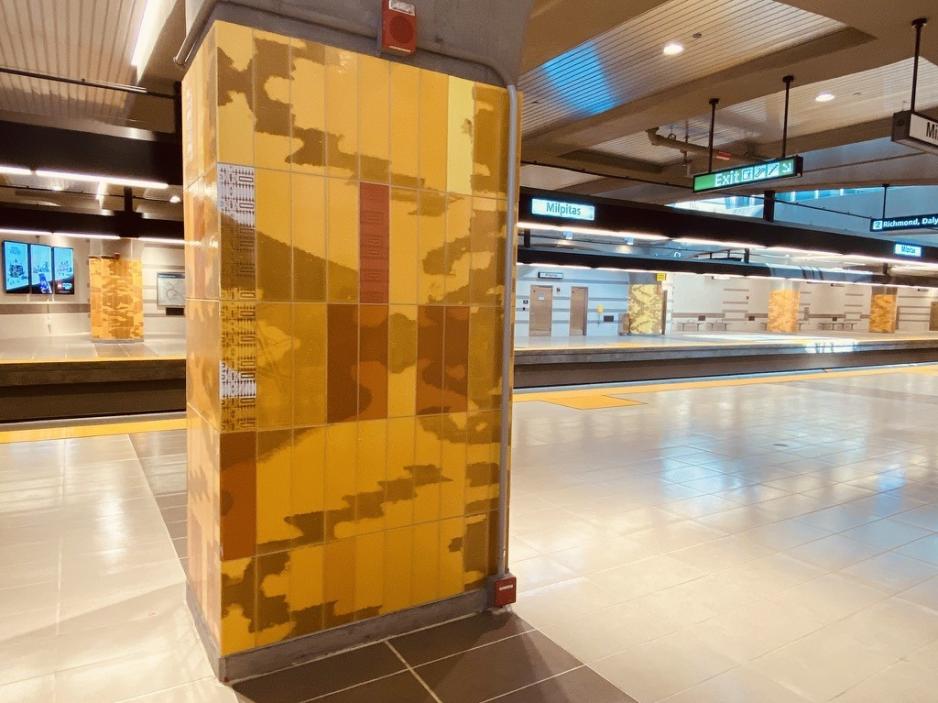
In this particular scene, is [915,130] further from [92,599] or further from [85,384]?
[85,384]

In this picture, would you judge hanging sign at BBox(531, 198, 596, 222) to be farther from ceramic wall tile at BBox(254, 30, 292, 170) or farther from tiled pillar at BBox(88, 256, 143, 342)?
tiled pillar at BBox(88, 256, 143, 342)

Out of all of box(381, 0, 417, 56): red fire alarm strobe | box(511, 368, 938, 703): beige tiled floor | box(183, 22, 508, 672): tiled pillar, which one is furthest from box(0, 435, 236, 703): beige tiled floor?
box(381, 0, 417, 56): red fire alarm strobe

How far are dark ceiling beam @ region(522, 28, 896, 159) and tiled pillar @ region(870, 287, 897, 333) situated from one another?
34207mm

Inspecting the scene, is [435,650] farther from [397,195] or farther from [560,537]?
[397,195]

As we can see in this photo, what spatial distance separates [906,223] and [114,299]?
18.5 metres

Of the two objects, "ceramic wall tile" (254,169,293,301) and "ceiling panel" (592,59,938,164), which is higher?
"ceiling panel" (592,59,938,164)

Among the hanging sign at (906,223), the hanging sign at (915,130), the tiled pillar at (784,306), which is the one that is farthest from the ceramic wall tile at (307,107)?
the tiled pillar at (784,306)

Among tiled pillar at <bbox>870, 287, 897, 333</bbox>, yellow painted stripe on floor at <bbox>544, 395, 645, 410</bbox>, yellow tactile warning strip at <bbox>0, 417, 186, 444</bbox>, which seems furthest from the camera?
tiled pillar at <bbox>870, 287, 897, 333</bbox>

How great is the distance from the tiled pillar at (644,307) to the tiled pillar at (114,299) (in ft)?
68.1

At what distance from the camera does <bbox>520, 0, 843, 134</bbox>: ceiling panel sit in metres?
5.57

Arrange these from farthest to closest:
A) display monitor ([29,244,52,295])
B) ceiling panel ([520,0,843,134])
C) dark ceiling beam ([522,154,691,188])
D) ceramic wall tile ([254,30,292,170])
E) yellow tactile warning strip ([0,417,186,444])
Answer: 1. display monitor ([29,244,52,295])
2. dark ceiling beam ([522,154,691,188])
3. yellow tactile warning strip ([0,417,186,444])
4. ceiling panel ([520,0,843,134])
5. ceramic wall tile ([254,30,292,170])

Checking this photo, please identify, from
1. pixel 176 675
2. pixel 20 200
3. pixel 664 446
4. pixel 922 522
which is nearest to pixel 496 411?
pixel 176 675

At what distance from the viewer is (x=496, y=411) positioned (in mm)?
3080

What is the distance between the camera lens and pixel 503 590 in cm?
310
